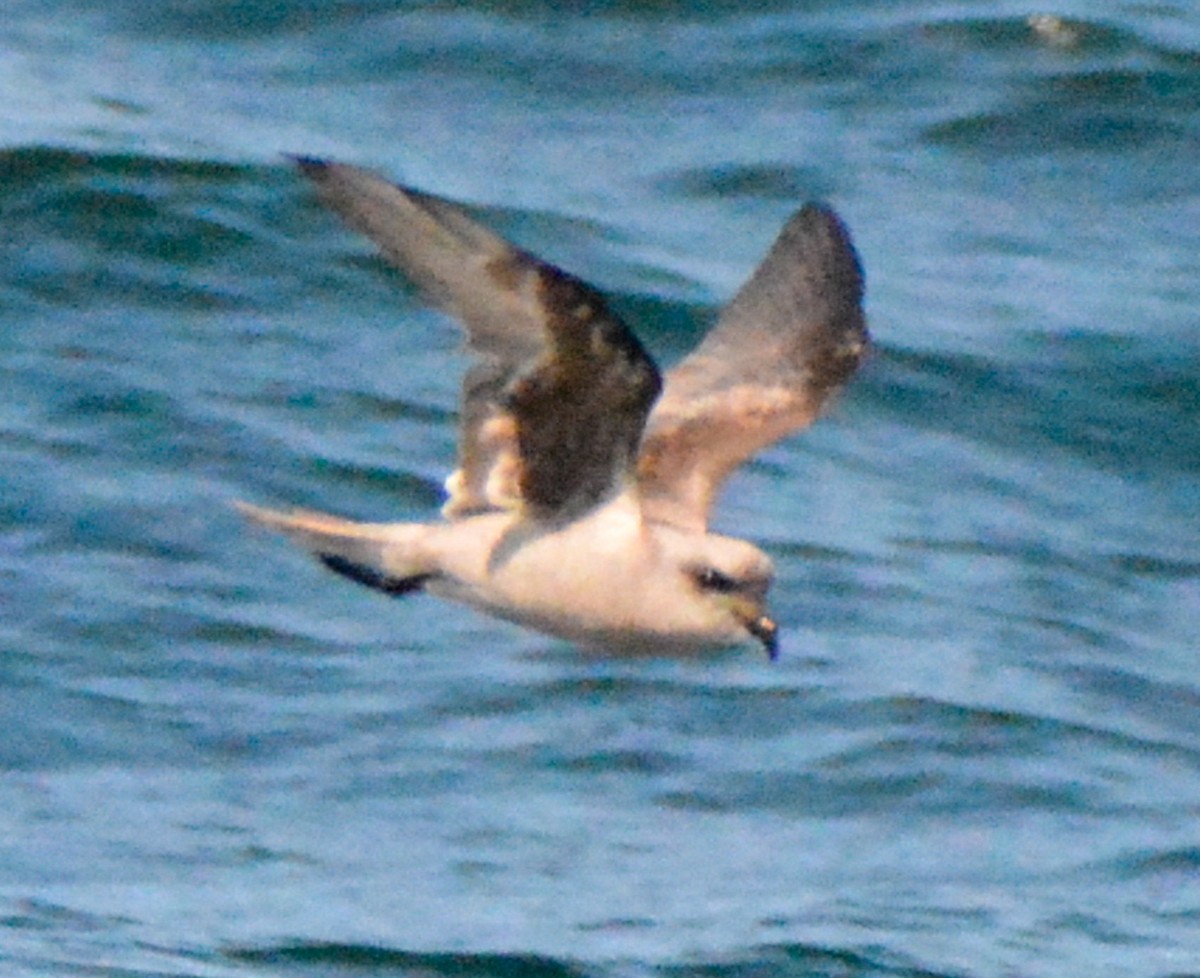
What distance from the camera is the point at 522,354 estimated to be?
22.5ft

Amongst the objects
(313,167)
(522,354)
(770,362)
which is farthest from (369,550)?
(313,167)

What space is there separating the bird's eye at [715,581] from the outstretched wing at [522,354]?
13.5 inches

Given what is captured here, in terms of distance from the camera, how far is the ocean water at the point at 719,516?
9594mm

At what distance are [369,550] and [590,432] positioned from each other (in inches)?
31.8

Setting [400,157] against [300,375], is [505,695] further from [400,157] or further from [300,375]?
[400,157]

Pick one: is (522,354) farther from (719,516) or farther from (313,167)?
(719,516)

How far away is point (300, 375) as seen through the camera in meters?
12.8

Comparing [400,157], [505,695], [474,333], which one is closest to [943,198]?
[400,157]

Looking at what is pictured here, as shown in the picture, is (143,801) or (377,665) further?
(377,665)

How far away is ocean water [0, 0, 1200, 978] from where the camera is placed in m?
9.59

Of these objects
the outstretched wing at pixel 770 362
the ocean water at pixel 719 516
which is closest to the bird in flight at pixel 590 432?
the outstretched wing at pixel 770 362

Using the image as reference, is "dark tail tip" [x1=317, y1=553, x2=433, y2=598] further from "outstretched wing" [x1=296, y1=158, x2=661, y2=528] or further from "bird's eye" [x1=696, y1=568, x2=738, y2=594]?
"bird's eye" [x1=696, y1=568, x2=738, y2=594]

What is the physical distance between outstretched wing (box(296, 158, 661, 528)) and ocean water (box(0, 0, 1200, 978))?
6.71 ft

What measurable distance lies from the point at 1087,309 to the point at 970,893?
466cm
